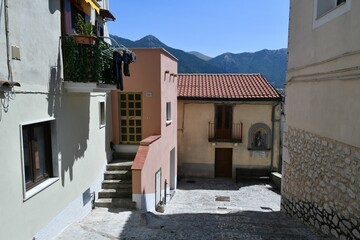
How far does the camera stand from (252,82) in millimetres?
20656

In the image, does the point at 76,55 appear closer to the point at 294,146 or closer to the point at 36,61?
the point at 36,61

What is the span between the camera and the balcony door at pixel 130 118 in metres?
11.4

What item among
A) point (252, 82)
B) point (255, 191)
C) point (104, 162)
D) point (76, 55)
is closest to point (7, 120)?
point (76, 55)

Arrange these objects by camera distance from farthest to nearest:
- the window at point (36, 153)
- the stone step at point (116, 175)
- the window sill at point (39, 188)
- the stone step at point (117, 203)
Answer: the stone step at point (116, 175) < the stone step at point (117, 203) < the window at point (36, 153) < the window sill at point (39, 188)

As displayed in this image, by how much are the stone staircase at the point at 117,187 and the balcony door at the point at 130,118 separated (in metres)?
A: 1.16

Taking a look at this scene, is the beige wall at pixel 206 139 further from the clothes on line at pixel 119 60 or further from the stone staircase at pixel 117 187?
the clothes on line at pixel 119 60

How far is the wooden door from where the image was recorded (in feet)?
62.1

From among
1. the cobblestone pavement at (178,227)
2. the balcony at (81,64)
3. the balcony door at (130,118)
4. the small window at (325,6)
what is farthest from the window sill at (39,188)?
the small window at (325,6)

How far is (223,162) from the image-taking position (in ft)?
62.3

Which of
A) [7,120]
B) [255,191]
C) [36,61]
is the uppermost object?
[36,61]

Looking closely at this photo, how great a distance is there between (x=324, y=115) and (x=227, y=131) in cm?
1189

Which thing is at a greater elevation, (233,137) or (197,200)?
(233,137)

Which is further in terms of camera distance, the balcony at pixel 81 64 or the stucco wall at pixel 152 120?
the stucco wall at pixel 152 120

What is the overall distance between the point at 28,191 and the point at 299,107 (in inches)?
283
